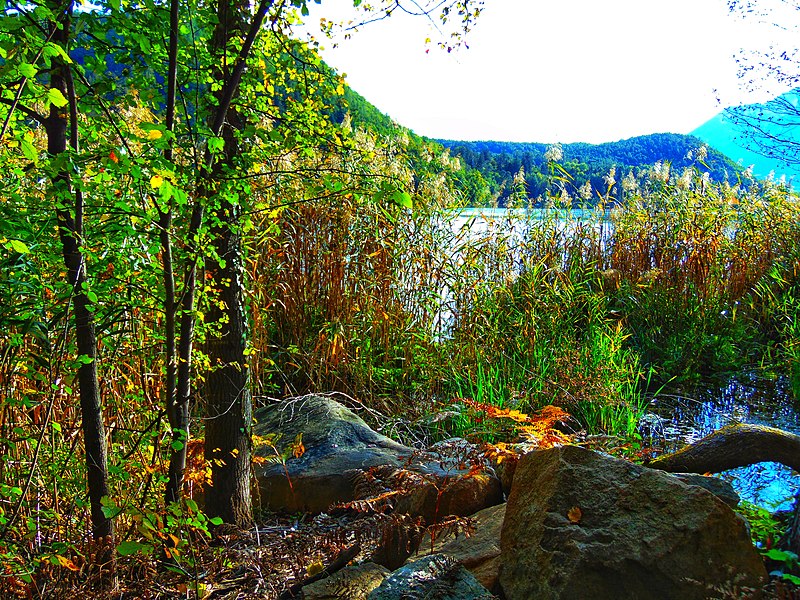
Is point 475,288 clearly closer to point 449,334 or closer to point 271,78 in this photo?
point 449,334

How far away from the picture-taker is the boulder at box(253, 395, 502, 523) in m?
2.41

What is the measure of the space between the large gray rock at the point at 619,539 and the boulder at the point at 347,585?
1.21 feet

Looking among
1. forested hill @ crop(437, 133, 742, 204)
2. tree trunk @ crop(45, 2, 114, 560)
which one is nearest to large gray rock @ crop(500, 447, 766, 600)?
tree trunk @ crop(45, 2, 114, 560)

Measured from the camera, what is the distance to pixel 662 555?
1.77 metres

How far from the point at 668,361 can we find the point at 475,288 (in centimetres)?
188

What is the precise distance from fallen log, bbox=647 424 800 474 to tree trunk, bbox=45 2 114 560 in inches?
82.8

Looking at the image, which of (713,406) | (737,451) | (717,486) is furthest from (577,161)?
(717,486)

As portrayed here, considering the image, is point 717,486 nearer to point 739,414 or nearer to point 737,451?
point 737,451

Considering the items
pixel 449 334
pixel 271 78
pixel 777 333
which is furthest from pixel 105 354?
pixel 777 333

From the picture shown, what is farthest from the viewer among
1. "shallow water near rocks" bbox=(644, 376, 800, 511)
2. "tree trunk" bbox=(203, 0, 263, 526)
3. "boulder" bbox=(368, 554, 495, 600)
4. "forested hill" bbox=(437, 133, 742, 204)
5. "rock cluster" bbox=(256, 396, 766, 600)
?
"forested hill" bbox=(437, 133, 742, 204)

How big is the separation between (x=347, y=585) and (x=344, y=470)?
3.52 feet

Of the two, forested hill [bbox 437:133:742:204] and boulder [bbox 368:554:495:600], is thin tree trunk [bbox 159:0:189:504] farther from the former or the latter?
forested hill [bbox 437:133:742:204]

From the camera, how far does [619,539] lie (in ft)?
5.90

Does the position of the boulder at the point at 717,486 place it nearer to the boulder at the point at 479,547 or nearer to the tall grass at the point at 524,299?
the boulder at the point at 479,547
